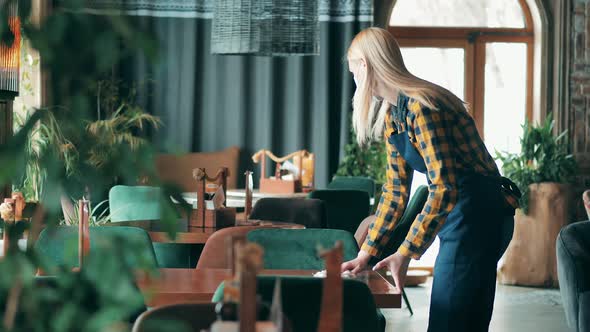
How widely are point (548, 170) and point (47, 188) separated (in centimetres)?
694

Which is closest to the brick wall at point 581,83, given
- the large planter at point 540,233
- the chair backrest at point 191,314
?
the large planter at point 540,233

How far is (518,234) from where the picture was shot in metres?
7.63

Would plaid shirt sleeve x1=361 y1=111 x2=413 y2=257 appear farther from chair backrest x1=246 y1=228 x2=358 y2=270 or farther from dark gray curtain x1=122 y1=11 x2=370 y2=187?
dark gray curtain x1=122 y1=11 x2=370 y2=187

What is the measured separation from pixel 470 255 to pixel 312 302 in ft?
2.75

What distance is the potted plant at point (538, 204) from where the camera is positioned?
7551mm

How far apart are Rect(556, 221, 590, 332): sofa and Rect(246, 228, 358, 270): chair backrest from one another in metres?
1.12

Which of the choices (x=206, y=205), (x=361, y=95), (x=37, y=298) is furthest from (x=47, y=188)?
(x=206, y=205)

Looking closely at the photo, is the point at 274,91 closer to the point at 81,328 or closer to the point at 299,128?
the point at 299,128

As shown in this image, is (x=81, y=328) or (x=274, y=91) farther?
(x=274, y=91)

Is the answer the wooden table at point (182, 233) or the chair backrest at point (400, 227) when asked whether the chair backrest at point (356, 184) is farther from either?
the wooden table at point (182, 233)

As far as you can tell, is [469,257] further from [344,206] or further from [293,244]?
[344,206]

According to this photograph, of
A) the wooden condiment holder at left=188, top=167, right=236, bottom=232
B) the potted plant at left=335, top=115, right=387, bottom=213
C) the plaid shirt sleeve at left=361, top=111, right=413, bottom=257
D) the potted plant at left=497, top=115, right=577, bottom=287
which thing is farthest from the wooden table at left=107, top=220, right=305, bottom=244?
the potted plant at left=497, top=115, right=577, bottom=287

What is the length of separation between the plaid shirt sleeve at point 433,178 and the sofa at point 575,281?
4.39 ft

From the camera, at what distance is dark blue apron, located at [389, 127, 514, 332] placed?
273 cm
